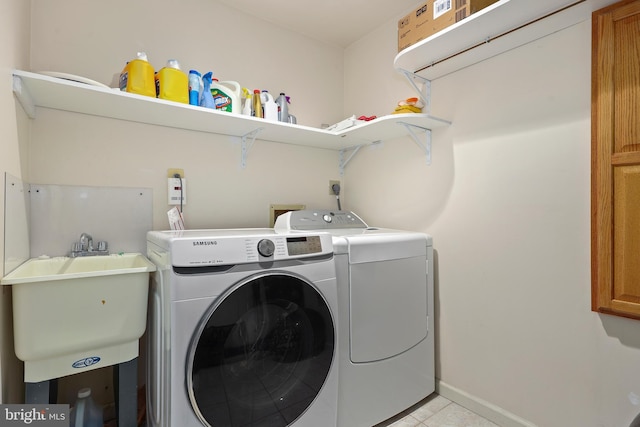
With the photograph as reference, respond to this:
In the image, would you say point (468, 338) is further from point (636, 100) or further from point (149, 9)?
point (149, 9)

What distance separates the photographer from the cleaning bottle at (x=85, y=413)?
1.24 metres

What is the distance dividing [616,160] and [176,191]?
2.11m

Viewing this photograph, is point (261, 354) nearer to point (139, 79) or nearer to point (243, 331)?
point (243, 331)

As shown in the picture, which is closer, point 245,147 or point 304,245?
point 304,245

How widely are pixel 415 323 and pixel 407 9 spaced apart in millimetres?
2020

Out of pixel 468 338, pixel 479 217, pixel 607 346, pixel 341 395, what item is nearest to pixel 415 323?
pixel 468 338

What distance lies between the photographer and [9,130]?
1096 millimetres

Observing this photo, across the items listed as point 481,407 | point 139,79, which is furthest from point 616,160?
point 139,79

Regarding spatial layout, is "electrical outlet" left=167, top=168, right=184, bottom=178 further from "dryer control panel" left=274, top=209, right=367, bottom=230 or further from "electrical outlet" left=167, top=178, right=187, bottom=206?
"dryer control panel" left=274, top=209, right=367, bottom=230

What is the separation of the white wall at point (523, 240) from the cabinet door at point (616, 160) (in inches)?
2.3

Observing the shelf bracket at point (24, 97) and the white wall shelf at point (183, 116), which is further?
the white wall shelf at point (183, 116)

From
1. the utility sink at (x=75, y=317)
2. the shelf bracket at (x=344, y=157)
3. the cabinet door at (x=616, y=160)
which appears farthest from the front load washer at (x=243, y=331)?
the shelf bracket at (x=344, y=157)

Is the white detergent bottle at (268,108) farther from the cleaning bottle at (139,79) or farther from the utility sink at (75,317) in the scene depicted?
the utility sink at (75,317)

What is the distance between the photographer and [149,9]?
1739 mm
